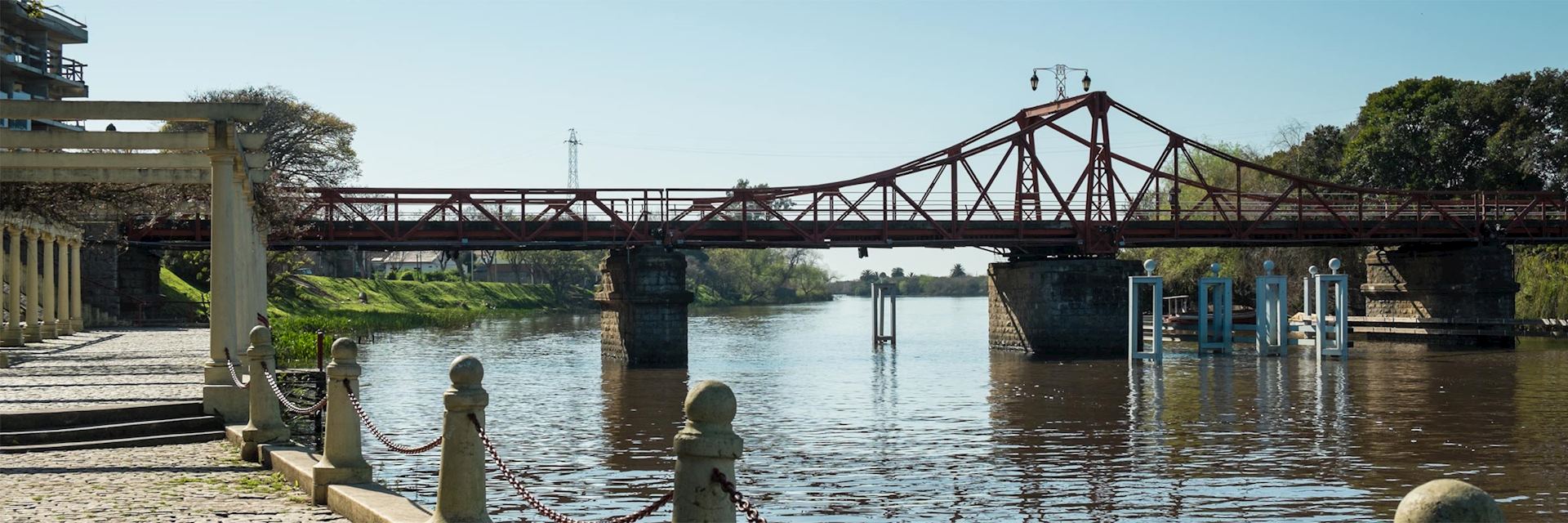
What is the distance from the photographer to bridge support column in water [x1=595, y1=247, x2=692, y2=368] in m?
44.2

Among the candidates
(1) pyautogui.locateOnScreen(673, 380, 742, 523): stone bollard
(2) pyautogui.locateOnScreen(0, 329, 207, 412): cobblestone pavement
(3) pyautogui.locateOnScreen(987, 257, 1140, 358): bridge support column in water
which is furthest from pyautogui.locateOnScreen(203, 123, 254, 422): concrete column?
(3) pyautogui.locateOnScreen(987, 257, 1140, 358): bridge support column in water

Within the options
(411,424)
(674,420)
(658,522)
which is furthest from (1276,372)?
(658,522)

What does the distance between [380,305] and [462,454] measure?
77.5 metres

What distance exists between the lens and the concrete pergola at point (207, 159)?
57.3ft

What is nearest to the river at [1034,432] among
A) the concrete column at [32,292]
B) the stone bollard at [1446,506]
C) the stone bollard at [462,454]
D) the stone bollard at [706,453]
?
the stone bollard at [462,454]

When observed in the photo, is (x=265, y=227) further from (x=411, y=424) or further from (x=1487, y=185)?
(x=1487, y=185)

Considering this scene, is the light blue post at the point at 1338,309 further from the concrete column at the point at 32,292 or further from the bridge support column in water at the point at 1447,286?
the concrete column at the point at 32,292

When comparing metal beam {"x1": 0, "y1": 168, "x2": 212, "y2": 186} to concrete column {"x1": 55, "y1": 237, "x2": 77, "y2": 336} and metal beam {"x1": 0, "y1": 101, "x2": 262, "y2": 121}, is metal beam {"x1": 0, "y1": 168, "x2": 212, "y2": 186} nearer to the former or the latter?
metal beam {"x1": 0, "y1": 101, "x2": 262, "y2": 121}

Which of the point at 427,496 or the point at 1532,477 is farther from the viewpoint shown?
the point at 1532,477

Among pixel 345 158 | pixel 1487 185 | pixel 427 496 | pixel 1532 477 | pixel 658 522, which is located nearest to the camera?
pixel 658 522

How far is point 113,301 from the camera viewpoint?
49.4 metres

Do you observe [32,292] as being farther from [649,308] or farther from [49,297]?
[649,308]

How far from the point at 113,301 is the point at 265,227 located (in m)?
19.8

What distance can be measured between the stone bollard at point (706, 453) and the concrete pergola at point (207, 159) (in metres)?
11.9
